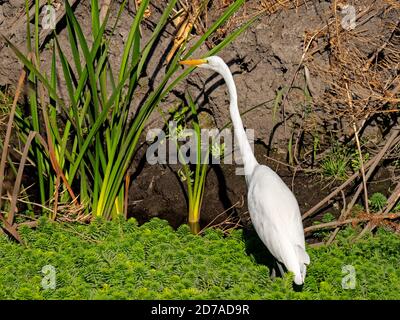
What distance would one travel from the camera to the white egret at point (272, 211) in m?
4.05

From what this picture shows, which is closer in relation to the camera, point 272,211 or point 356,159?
point 272,211

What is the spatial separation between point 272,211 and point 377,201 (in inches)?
45.1

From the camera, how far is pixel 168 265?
426cm

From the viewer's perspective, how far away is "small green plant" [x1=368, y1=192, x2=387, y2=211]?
5176 mm

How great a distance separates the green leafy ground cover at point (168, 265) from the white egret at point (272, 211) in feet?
0.39

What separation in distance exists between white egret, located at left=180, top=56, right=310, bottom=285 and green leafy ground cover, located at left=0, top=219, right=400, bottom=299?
12cm
